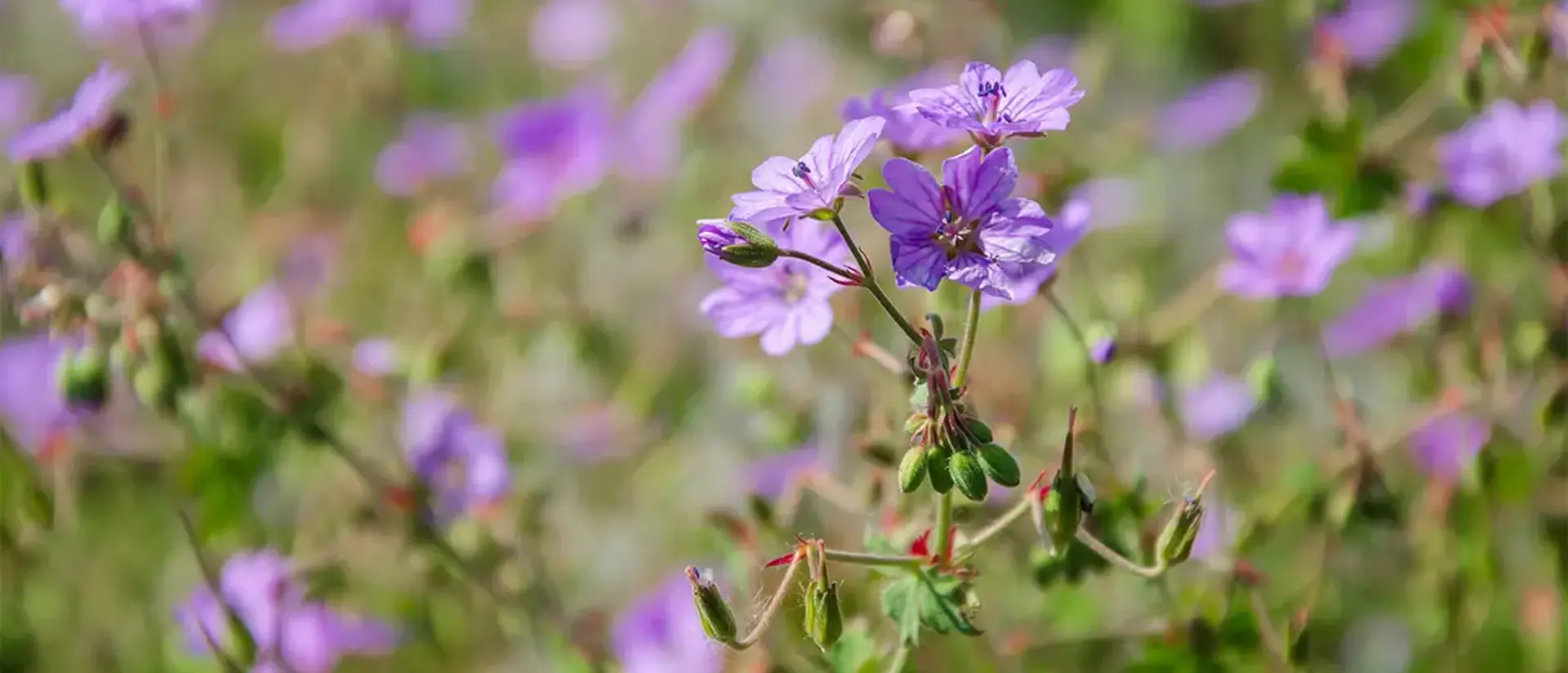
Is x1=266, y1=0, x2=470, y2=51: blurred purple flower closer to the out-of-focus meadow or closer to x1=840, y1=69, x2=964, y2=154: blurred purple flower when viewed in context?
the out-of-focus meadow

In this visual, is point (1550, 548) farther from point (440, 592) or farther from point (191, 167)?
point (191, 167)

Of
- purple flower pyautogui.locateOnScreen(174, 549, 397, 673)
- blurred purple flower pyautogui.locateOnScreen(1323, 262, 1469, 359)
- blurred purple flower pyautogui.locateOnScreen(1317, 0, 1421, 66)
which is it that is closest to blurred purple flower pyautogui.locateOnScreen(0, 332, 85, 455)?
purple flower pyautogui.locateOnScreen(174, 549, 397, 673)

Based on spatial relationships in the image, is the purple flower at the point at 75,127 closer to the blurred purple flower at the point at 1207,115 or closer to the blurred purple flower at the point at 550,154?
the blurred purple flower at the point at 550,154

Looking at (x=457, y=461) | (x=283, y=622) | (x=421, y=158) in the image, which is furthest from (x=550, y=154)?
(x=283, y=622)

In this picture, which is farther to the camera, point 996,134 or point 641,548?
point 641,548

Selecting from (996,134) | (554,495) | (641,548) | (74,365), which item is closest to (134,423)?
(554,495)

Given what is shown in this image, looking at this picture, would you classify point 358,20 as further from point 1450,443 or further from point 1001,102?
point 1450,443

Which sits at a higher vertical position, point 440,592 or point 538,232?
point 538,232
